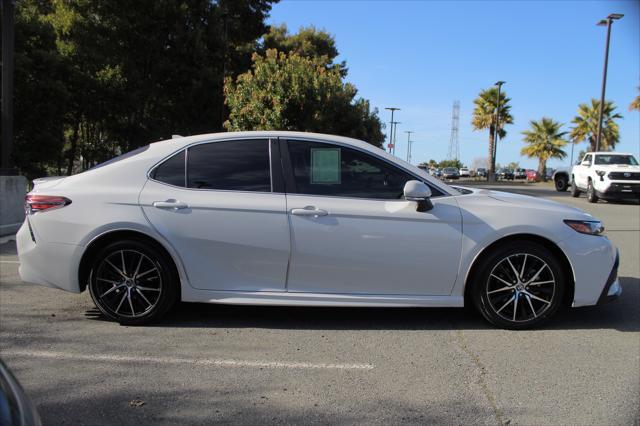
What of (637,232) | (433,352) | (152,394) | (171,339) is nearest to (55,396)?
(152,394)

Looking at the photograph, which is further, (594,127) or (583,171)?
(594,127)

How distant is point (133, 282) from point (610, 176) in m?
18.3

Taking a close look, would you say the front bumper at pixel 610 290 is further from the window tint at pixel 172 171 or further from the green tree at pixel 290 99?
the green tree at pixel 290 99

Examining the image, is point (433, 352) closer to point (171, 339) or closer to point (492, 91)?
point (171, 339)

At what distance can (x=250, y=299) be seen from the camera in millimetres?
4301

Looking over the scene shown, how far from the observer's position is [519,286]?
4.34 metres

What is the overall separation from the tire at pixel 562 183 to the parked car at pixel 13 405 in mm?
29042

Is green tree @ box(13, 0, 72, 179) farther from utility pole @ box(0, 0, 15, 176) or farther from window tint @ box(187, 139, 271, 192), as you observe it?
window tint @ box(187, 139, 271, 192)

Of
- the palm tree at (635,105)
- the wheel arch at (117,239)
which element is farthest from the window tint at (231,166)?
the palm tree at (635,105)

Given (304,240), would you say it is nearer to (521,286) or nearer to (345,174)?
(345,174)

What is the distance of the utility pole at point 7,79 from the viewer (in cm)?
946

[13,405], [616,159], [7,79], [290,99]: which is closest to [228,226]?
[13,405]

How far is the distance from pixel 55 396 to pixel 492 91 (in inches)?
1995

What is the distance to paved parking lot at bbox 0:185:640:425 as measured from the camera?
3.01m
